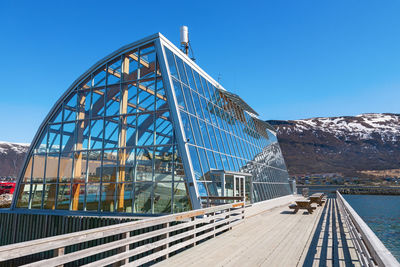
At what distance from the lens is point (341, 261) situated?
6945 millimetres

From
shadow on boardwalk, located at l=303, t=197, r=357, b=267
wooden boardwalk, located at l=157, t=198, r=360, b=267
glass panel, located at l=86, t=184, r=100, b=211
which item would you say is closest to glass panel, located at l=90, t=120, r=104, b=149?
glass panel, located at l=86, t=184, r=100, b=211

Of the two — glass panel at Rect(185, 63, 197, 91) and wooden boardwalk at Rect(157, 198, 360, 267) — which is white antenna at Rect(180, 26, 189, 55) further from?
wooden boardwalk at Rect(157, 198, 360, 267)

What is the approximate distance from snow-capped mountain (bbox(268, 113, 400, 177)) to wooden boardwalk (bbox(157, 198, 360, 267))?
12495 cm

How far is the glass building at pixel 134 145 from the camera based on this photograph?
47.6ft

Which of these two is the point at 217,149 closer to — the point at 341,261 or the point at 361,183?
the point at 341,261

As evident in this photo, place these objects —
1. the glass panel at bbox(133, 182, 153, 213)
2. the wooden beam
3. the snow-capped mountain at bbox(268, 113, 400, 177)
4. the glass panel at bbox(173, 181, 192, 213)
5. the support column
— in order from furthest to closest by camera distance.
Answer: the snow-capped mountain at bbox(268, 113, 400, 177) → the wooden beam → the support column → the glass panel at bbox(133, 182, 153, 213) → the glass panel at bbox(173, 181, 192, 213)

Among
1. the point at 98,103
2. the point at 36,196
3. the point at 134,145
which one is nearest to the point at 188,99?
the point at 134,145

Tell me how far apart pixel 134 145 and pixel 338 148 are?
162 meters

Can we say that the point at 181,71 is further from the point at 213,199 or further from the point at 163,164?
the point at 213,199

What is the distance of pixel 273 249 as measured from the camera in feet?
26.6

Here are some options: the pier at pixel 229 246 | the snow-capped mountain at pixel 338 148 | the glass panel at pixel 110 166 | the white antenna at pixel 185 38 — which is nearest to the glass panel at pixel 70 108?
the glass panel at pixel 110 166

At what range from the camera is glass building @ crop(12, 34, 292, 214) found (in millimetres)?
14500

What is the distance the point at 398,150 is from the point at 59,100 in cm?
17336

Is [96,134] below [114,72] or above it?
below
